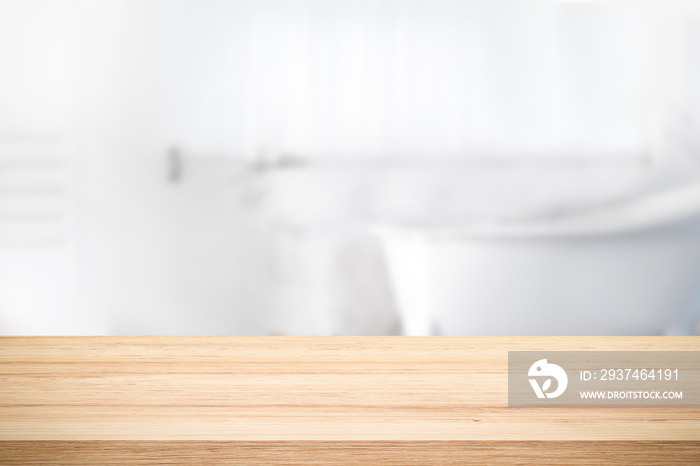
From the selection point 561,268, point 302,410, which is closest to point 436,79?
point 561,268

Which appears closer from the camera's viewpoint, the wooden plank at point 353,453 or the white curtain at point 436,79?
the wooden plank at point 353,453

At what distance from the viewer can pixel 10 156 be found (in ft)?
2.33

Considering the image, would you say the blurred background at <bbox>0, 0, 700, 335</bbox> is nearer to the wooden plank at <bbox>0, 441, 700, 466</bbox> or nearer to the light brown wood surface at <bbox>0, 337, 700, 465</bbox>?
the light brown wood surface at <bbox>0, 337, 700, 465</bbox>

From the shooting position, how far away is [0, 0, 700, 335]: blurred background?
0.69 metres

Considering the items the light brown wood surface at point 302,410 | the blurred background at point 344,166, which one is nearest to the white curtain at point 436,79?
the blurred background at point 344,166

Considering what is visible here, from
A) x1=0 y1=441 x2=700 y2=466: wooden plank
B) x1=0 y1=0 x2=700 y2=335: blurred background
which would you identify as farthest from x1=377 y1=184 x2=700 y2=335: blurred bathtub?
x1=0 y1=441 x2=700 y2=466: wooden plank

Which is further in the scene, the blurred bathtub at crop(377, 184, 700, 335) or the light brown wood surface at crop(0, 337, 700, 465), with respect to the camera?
the blurred bathtub at crop(377, 184, 700, 335)

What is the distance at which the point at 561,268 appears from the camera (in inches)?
27.7

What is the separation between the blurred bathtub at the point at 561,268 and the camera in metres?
0.70

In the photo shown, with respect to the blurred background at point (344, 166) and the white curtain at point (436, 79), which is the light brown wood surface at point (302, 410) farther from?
the white curtain at point (436, 79)

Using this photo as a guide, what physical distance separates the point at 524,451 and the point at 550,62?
499 millimetres

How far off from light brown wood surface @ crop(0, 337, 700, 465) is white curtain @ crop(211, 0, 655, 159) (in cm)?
27

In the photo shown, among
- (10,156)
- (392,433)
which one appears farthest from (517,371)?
(10,156)

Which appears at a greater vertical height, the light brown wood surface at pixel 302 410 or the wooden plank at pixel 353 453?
the light brown wood surface at pixel 302 410
